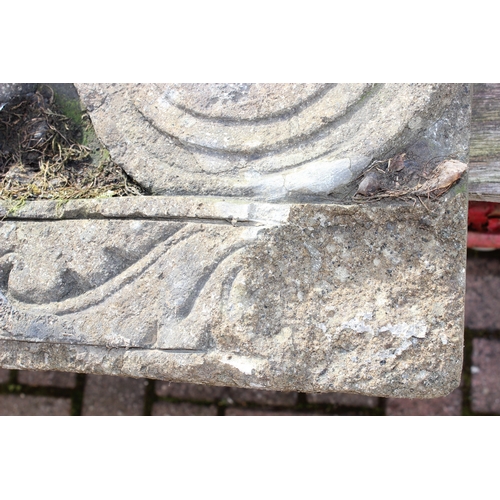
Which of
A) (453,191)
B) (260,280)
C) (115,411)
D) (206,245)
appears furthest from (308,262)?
(115,411)

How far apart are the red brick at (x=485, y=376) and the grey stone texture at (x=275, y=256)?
2.72ft

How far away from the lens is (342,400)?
6.63ft

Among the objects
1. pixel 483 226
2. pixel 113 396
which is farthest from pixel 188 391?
pixel 483 226

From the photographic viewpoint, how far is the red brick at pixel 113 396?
6.84 feet

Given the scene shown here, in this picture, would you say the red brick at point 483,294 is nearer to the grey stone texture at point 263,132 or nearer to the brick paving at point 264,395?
the brick paving at point 264,395

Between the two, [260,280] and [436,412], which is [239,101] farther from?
[436,412]

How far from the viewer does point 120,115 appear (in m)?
1.45

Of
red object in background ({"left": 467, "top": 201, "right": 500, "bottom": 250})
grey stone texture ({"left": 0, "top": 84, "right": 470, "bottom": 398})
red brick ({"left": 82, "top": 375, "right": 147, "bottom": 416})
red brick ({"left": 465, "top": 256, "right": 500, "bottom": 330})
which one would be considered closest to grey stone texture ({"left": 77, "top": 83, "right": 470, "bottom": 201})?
grey stone texture ({"left": 0, "top": 84, "right": 470, "bottom": 398})

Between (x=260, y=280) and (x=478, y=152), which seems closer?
(x=260, y=280)

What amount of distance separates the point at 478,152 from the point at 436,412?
104 centimetres

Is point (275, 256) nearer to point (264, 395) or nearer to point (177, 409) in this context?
point (264, 395)

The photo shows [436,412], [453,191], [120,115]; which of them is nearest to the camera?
[453,191]

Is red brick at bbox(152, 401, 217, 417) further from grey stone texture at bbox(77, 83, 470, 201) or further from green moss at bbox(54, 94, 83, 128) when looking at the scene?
green moss at bbox(54, 94, 83, 128)

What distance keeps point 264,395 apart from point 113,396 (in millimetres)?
619
